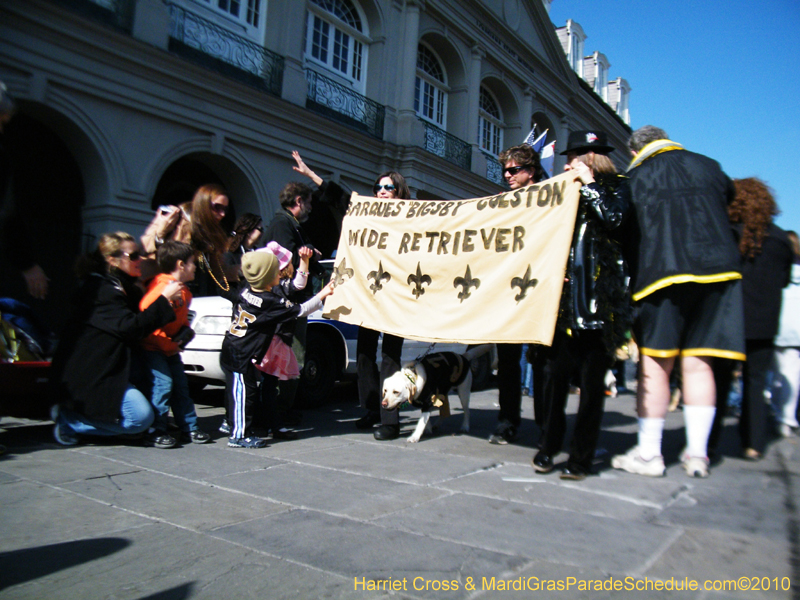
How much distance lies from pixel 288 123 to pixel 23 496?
1125 cm

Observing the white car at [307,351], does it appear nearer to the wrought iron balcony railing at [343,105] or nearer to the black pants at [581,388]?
the black pants at [581,388]

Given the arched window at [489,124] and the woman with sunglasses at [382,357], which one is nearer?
the woman with sunglasses at [382,357]

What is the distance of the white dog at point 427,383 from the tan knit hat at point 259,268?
1216 mm

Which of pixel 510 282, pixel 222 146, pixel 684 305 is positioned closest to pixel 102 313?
pixel 510 282

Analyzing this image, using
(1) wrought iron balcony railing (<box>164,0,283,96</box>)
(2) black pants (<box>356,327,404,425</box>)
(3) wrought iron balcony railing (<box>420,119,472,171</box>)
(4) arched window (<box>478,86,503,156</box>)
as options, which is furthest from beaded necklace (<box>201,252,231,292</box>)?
(4) arched window (<box>478,86,503,156</box>)

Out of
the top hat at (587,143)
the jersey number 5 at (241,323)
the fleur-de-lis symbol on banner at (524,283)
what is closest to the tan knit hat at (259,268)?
the jersey number 5 at (241,323)

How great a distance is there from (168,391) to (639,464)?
3433 mm

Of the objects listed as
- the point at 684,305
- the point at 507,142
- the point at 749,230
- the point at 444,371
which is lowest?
the point at 444,371

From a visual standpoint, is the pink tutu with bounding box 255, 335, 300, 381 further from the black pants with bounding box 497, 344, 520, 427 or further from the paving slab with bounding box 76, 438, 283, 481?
the black pants with bounding box 497, 344, 520, 427

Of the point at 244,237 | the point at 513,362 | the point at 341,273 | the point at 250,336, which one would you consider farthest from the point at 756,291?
the point at 244,237

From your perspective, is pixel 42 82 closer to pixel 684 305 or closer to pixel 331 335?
pixel 331 335

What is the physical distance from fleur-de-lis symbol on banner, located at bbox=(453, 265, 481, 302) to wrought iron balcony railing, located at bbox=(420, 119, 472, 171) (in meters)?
13.6

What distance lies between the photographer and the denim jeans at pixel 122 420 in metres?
4.39

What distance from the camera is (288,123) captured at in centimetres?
1335
